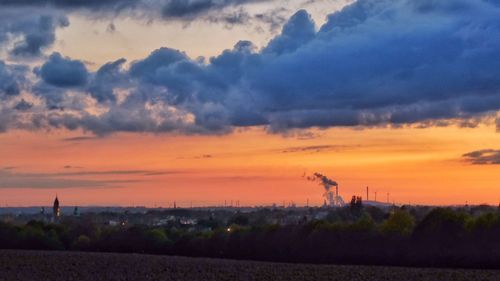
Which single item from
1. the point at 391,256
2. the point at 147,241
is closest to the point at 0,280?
the point at 391,256

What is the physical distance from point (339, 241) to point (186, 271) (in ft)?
73.2

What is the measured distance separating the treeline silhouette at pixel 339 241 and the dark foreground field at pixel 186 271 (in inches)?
362

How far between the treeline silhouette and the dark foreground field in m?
9.19

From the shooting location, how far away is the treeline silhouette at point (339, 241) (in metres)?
86.1

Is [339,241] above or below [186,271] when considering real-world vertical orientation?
above

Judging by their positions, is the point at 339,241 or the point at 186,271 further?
the point at 339,241

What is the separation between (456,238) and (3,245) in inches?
2750

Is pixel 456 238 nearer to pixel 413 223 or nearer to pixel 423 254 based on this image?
pixel 423 254

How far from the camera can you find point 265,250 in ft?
342

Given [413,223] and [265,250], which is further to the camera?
[265,250]

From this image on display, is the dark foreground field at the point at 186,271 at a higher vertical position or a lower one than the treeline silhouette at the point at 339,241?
lower

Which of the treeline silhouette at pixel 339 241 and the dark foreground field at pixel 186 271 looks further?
the treeline silhouette at pixel 339 241

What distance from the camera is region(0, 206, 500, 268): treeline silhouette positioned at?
8612 centimetres

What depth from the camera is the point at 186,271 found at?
80688 millimetres
